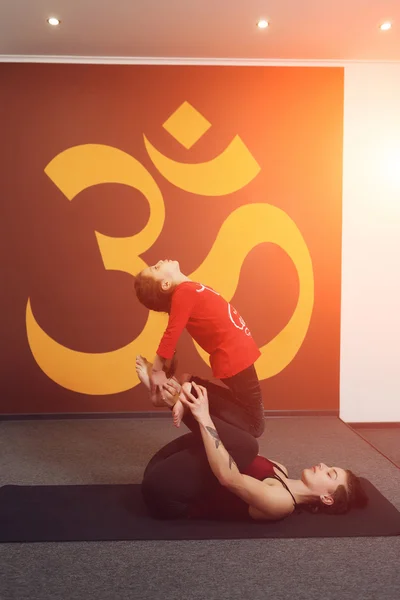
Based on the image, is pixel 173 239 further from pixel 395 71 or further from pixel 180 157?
pixel 395 71

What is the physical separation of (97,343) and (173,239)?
3.47 ft

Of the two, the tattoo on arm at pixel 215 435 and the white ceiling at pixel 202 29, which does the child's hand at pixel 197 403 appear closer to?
the tattoo on arm at pixel 215 435

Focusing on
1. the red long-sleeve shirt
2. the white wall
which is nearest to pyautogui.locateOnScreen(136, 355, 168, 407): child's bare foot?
the red long-sleeve shirt

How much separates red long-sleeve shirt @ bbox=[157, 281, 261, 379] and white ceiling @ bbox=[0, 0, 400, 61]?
2.02m

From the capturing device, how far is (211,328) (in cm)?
275

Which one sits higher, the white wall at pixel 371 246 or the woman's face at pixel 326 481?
the white wall at pixel 371 246

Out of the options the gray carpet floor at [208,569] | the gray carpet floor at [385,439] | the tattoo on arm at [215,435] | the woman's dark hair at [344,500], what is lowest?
the gray carpet floor at [385,439]

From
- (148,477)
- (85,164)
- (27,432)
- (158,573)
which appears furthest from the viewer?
(85,164)

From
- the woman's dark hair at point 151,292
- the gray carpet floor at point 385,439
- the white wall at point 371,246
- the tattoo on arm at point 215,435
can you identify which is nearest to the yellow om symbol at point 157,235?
the white wall at point 371,246

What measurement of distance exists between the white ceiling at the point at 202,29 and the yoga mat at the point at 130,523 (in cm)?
301

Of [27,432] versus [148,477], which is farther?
[27,432]

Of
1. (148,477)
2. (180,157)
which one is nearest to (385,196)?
(180,157)

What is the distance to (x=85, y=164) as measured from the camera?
14.4 ft

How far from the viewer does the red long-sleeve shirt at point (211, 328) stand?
269 cm
